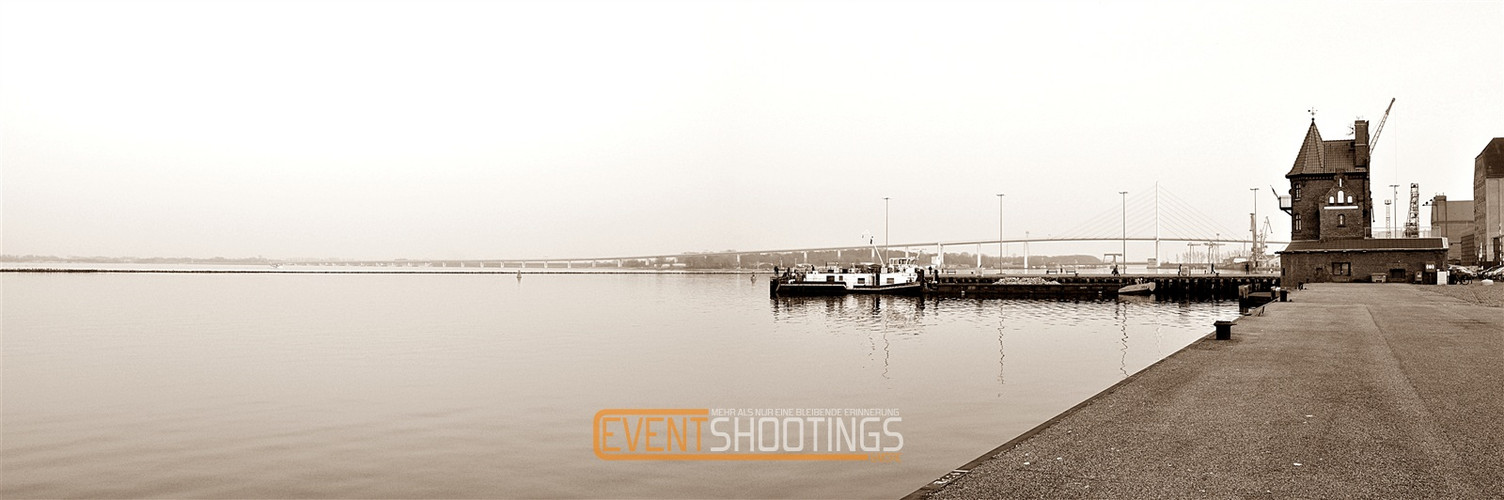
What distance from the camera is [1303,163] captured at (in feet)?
262

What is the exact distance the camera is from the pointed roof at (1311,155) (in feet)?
258

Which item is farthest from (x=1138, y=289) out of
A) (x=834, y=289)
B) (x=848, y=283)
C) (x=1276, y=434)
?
(x=1276, y=434)

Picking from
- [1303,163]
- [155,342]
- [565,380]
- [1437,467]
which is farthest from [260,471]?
[1303,163]

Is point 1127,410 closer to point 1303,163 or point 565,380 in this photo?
point 565,380

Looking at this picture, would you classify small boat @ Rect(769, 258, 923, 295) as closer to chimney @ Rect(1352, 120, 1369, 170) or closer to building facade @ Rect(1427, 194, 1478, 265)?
chimney @ Rect(1352, 120, 1369, 170)

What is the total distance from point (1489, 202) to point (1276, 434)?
152 m

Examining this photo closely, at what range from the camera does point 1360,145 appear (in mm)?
77875

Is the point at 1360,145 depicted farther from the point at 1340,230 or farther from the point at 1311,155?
the point at 1340,230

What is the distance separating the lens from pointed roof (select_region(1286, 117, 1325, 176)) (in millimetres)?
78625

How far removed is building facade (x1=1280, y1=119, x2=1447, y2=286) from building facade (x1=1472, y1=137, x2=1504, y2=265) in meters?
54.9

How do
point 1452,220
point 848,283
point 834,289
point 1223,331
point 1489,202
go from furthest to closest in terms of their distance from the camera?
point 1452,220 → point 1489,202 → point 848,283 → point 834,289 → point 1223,331

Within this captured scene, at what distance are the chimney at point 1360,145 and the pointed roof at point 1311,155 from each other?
8.02 feet

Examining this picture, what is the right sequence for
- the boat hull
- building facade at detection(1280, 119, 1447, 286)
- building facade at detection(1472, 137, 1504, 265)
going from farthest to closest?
building facade at detection(1472, 137, 1504, 265) < the boat hull < building facade at detection(1280, 119, 1447, 286)

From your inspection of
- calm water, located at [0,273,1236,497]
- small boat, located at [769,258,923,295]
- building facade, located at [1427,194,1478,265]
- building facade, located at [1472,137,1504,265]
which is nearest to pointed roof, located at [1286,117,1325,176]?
small boat, located at [769,258,923,295]
